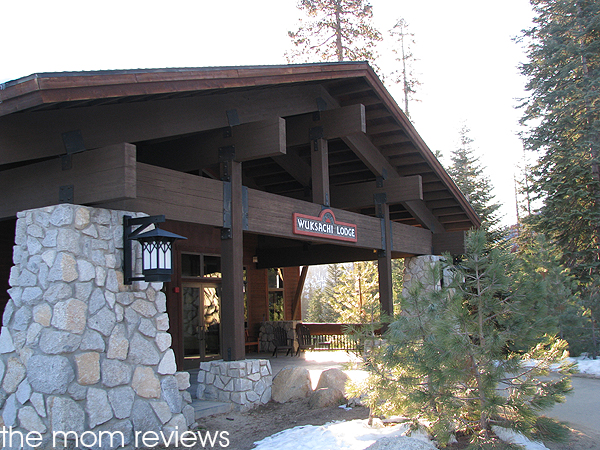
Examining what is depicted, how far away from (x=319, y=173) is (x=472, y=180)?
66.9 feet

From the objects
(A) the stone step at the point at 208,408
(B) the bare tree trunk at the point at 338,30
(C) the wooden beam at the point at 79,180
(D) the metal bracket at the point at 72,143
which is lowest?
(A) the stone step at the point at 208,408

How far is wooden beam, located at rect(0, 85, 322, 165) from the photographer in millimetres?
6051

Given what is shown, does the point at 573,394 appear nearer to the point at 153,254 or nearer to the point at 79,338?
the point at 153,254

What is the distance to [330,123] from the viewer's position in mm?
9898

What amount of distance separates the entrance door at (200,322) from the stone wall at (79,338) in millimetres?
5143

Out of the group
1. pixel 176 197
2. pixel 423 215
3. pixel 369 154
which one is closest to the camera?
pixel 176 197

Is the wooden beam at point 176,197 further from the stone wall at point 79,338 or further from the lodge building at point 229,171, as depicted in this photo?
the stone wall at point 79,338

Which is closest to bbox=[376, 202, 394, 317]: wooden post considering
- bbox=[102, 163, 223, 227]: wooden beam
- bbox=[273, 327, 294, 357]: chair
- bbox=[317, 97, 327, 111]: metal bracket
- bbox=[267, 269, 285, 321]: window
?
bbox=[317, 97, 327, 111]: metal bracket

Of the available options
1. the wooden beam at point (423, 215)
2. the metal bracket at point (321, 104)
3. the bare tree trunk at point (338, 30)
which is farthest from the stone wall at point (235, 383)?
the bare tree trunk at point (338, 30)

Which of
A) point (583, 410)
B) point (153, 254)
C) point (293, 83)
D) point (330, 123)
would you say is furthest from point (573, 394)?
point (293, 83)

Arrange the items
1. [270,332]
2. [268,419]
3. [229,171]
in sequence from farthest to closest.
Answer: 1. [270,332]
2. [229,171]
3. [268,419]

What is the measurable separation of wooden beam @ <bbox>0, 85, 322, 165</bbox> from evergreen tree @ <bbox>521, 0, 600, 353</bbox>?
12.4 meters

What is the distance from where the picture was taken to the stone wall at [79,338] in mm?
5652

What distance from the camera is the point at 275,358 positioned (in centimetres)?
1362
